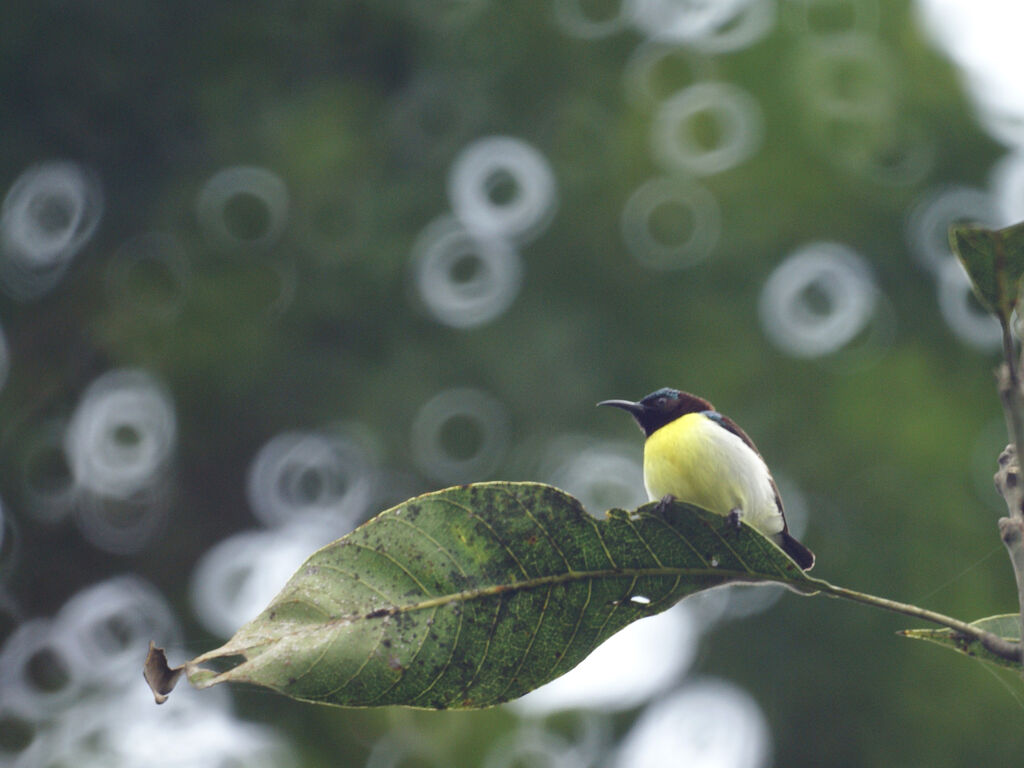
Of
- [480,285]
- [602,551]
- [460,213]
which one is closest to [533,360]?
[480,285]

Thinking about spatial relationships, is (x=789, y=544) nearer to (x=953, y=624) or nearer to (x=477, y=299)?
(x=953, y=624)

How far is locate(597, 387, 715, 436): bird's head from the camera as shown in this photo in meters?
3.38

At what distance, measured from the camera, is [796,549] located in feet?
9.56

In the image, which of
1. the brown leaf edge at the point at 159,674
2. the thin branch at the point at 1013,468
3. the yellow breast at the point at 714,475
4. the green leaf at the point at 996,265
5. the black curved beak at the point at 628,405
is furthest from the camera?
the black curved beak at the point at 628,405

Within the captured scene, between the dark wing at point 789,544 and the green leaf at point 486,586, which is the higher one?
the green leaf at point 486,586

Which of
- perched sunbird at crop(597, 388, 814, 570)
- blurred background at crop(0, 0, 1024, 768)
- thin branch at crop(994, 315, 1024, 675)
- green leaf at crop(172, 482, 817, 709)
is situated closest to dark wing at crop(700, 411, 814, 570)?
perched sunbird at crop(597, 388, 814, 570)

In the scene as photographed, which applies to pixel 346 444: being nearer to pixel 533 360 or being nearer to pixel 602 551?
pixel 533 360

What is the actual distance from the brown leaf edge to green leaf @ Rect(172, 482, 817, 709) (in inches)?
9.6

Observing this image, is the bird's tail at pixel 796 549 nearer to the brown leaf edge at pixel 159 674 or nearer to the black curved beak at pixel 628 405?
the black curved beak at pixel 628 405

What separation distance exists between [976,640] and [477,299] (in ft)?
34.3

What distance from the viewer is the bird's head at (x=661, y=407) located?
3.38m

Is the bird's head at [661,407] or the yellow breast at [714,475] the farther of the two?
the bird's head at [661,407]

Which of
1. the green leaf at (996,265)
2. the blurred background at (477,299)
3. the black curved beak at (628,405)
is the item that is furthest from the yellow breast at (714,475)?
the blurred background at (477,299)

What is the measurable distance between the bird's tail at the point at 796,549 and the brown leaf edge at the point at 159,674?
198 centimetres
